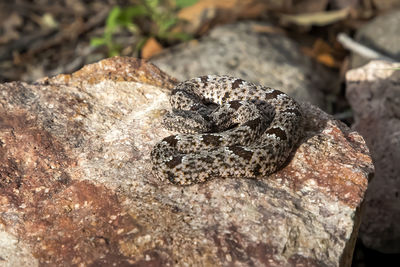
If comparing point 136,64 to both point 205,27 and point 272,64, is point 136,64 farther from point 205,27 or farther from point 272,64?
point 205,27

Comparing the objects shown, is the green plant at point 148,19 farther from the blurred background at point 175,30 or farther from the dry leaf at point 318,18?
the dry leaf at point 318,18

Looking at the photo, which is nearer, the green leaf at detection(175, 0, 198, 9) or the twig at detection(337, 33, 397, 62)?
the twig at detection(337, 33, 397, 62)

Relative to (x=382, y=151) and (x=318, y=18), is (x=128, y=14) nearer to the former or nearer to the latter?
(x=318, y=18)

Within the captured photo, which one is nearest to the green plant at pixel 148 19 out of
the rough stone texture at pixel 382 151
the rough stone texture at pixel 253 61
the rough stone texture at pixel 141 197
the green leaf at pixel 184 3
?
the green leaf at pixel 184 3

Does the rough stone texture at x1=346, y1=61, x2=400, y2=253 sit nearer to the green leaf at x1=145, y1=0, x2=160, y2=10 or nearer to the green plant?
the green plant

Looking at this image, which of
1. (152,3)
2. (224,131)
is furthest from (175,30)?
(224,131)

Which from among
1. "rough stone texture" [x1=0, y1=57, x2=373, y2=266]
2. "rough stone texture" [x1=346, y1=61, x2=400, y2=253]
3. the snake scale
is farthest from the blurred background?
"rough stone texture" [x1=0, y1=57, x2=373, y2=266]

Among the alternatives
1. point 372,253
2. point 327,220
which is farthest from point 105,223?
point 372,253
